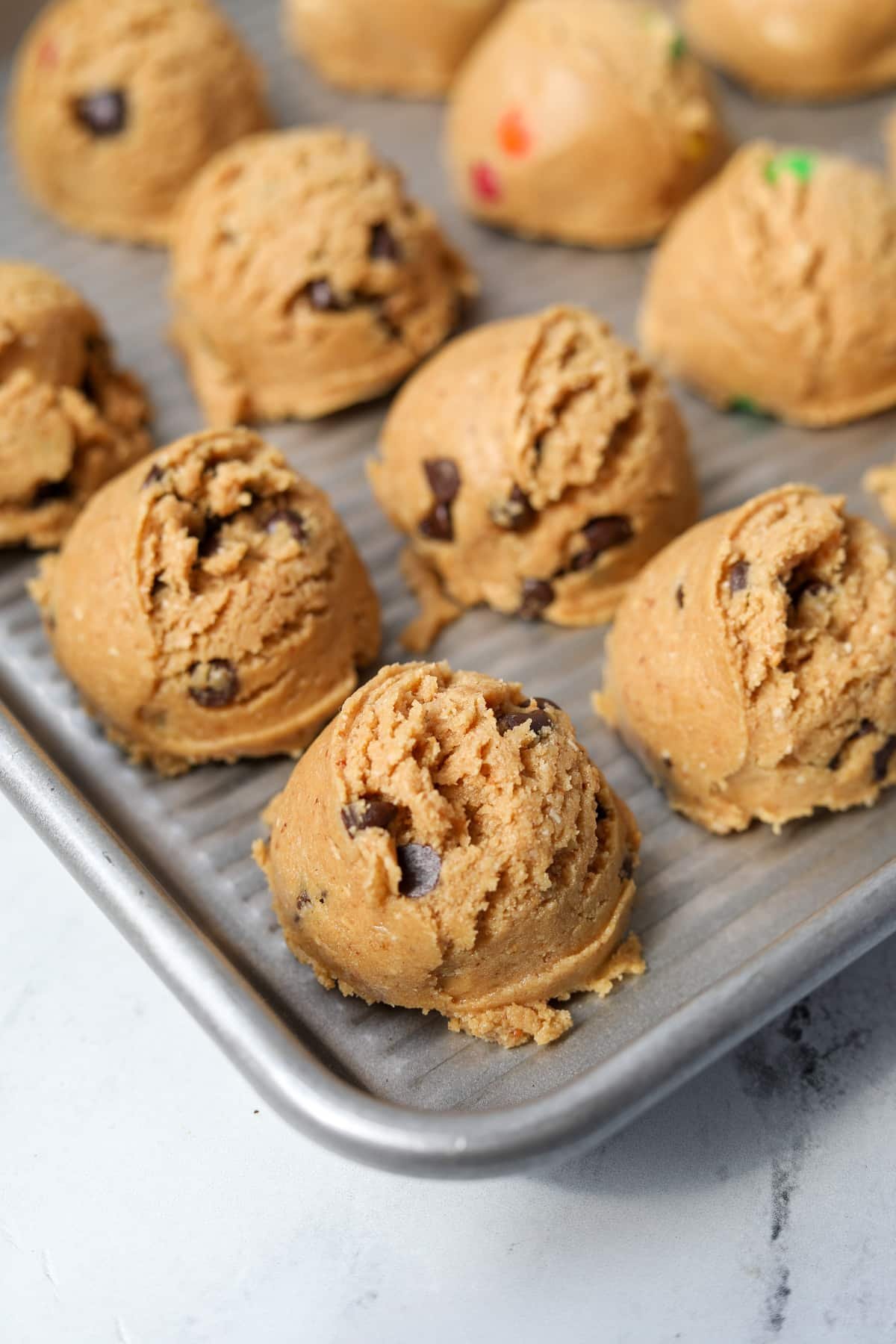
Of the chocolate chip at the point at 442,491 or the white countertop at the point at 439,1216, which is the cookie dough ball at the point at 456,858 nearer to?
the white countertop at the point at 439,1216

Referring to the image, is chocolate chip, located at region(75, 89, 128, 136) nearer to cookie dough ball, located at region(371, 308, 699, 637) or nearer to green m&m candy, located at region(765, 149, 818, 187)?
cookie dough ball, located at region(371, 308, 699, 637)

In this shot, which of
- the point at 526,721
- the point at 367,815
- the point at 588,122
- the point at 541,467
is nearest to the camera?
the point at 367,815

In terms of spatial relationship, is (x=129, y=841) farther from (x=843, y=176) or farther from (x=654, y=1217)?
(x=843, y=176)

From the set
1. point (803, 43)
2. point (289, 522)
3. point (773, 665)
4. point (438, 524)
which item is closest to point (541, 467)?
point (438, 524)

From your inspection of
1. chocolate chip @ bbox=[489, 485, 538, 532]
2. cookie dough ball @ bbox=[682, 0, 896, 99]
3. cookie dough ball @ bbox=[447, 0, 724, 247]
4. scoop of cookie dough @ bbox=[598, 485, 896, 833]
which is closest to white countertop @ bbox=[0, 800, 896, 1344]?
scoop of cookie dough @ bbox=[598, 485, 896, 833]

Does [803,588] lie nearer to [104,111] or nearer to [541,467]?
[541,467]

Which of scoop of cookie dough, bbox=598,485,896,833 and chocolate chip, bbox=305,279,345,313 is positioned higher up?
chocolate chip, bbox=305,279,345,313
